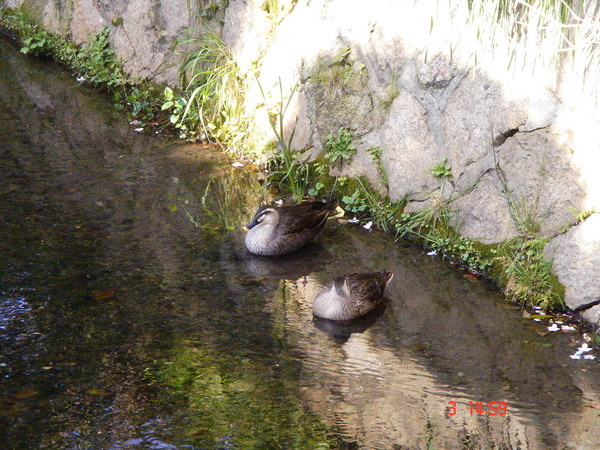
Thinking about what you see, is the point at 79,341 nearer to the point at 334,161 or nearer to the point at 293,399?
the point at 293,399

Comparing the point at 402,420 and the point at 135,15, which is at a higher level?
the point at 135,15

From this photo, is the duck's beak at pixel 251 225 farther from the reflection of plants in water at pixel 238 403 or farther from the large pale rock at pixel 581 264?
the large pale rock at pixel 581 264

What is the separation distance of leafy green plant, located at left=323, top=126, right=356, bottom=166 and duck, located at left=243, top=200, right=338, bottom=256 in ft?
2.79

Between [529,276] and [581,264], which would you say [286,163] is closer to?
[529,276]

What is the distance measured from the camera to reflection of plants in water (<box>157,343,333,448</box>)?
401 centimetres

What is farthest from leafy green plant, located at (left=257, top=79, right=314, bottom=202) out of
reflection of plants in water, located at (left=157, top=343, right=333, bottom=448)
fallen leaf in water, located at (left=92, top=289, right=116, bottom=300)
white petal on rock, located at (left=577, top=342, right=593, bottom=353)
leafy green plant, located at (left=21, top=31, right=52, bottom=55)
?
leafy green plant, located at (left=21, top=31, right=52, bottom=55)

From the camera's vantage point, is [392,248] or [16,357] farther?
[392,248]

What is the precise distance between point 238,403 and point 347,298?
137 cm

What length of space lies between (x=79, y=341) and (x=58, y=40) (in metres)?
6.68

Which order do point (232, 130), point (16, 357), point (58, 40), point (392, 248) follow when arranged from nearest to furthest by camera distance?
point (16, 357) → point (392, 248) → point (232, 130) → point (58, 40)

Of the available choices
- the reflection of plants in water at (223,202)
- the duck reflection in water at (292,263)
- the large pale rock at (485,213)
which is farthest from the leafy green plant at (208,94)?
the large pale rock at (485,213)

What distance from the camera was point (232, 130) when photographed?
8086 mm

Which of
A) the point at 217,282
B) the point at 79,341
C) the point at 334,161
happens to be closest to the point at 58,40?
the point at 334,161

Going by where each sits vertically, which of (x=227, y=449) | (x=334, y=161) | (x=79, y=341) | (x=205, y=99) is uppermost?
(x=205, y=99)
